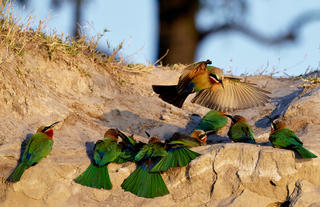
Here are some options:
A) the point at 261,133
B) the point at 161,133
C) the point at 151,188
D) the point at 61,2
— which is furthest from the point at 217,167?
the point at 61,2

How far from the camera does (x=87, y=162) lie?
4480mm

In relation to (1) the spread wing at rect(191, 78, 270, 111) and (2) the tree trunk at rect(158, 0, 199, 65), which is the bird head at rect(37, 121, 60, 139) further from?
(2) the tree trunk at rect(158, 0, 199, 65)

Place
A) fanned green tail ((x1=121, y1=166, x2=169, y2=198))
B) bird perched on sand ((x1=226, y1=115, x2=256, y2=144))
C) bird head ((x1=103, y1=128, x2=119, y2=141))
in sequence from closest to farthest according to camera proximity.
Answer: fanned green tail ((x1=121, y1=166, x2=169, y2=198)), bird head ((x1=103, y1=128, x2=119, y2=141)), bird perched on sand ((x1=226, y1=115, x2=256, y2=144))

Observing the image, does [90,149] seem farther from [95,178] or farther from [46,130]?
[95,178]

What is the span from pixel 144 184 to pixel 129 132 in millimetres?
1750

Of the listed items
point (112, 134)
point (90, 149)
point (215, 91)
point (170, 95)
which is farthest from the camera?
point (170, 95)

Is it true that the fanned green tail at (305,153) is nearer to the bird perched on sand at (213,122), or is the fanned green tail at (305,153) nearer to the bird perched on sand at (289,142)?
the bird perched on sand at (289,142)

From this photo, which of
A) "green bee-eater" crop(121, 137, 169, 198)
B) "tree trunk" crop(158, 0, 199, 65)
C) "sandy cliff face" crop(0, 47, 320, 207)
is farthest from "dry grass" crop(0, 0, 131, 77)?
"tree trunk" crop(158, 0, 199, 65)

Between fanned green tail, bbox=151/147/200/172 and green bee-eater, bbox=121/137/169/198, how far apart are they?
0.05 m

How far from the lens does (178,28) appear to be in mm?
11266

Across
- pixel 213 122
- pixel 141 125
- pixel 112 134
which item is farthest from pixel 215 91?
pixel 112 134

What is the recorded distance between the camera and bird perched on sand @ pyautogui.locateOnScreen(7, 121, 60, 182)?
424cm

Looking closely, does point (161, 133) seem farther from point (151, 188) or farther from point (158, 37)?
point (158, 37)

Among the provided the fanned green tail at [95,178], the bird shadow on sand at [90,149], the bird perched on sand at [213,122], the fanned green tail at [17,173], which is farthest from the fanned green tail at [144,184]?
the bird perched on sand at [213,122]
